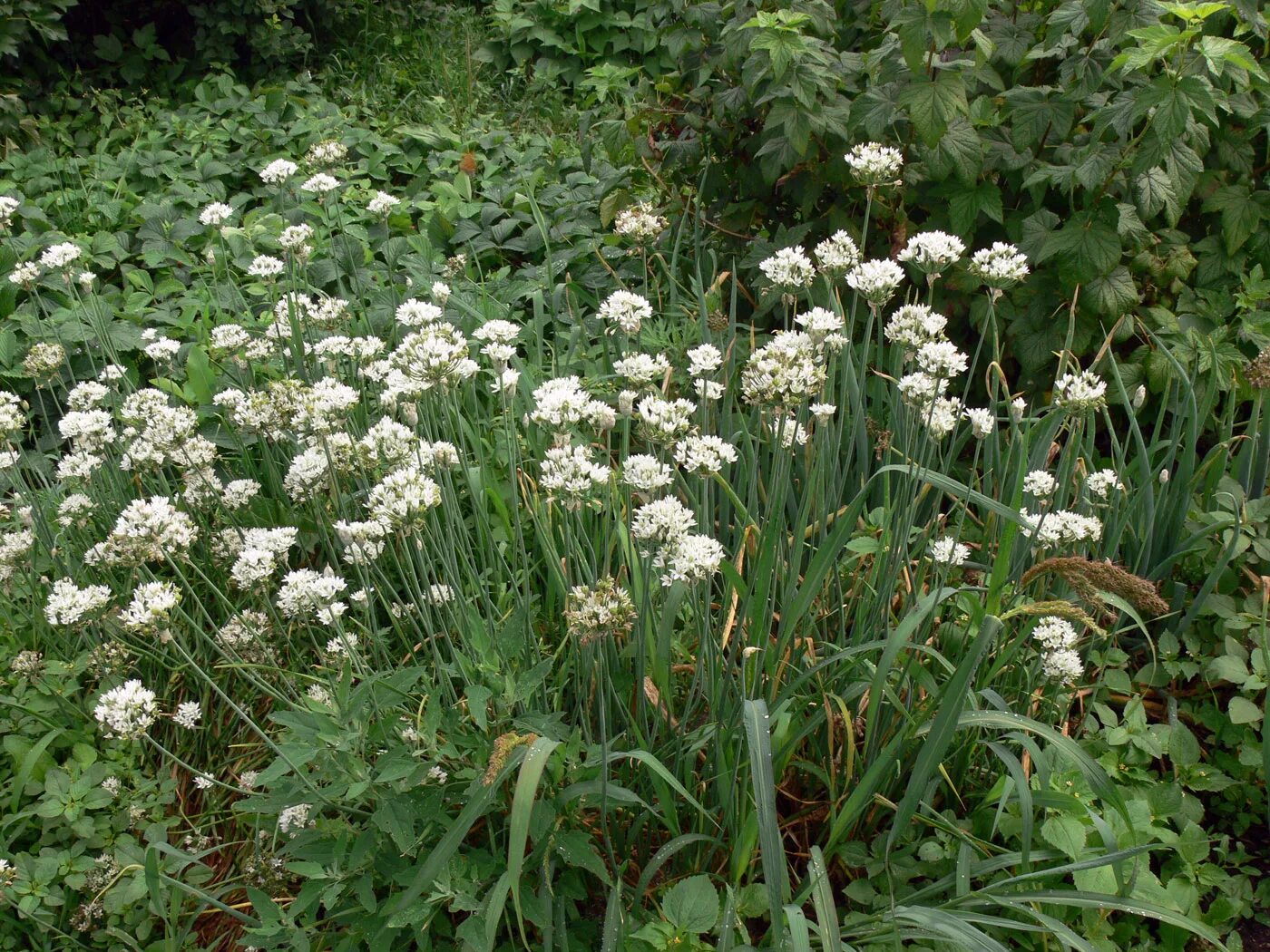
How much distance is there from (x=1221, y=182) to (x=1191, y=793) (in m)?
1.95

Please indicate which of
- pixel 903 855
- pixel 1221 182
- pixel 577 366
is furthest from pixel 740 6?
pixel 903 855

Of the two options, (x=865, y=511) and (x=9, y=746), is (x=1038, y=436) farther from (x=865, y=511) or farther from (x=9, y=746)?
(x=9, y=746)

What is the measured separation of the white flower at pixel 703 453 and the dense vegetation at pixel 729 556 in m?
0.01

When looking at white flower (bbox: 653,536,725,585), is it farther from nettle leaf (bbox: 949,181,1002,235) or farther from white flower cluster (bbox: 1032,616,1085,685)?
nettle leaf (bbox: 949,181,1002,235)

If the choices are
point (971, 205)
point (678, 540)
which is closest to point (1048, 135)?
point (971, 205)

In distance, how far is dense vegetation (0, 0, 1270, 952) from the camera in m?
1.98

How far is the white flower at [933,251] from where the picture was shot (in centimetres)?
233

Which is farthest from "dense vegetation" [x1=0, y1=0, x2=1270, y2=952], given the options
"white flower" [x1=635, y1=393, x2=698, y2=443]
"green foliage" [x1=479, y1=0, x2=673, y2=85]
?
"green foliage" [x1=479, y1=0, x2=673, y2=85]

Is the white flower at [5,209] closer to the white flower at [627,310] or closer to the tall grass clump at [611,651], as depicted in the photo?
the tall grass clump at [611,651]

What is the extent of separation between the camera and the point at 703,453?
1984mm

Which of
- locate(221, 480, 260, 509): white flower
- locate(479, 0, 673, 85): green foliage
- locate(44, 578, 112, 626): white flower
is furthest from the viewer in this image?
locate(479, 0, 673, 85): green foliage

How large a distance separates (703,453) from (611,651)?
0.56 m

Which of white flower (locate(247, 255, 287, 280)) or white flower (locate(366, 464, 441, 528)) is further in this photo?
white flower (locate(247, 255, 287, 280))

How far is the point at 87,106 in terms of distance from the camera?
654cm
